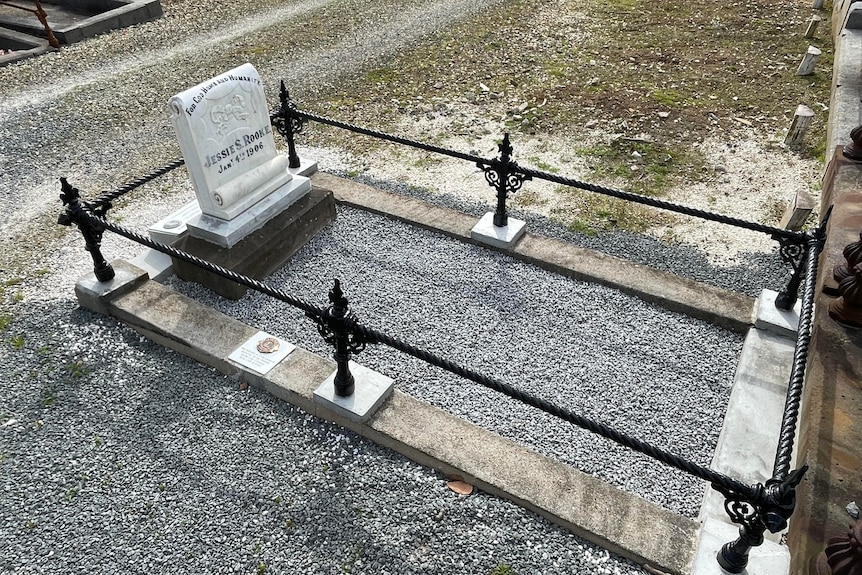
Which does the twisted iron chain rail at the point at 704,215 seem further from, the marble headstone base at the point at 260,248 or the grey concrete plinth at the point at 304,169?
the grey concrete plinth at the point at 304,169

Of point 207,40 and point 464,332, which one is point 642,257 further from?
point 207,40

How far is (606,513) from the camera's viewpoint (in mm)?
3598

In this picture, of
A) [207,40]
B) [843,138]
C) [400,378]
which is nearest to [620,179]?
[843,138]

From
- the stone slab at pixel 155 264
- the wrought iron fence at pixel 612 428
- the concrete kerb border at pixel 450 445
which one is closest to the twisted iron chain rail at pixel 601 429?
the wrought iron fence at pixel 612 428

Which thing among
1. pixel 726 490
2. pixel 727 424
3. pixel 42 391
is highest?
pixel 726 490

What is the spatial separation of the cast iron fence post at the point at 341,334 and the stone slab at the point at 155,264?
251 cm

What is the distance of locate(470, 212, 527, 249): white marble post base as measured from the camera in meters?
5.94

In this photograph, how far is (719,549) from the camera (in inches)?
132

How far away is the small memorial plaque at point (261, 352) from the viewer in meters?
4.50

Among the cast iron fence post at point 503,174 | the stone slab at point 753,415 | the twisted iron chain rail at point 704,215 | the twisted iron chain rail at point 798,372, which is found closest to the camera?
the twisted iron chain rail at point 798,372

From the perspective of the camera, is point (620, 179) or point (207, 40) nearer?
point (620, 179)

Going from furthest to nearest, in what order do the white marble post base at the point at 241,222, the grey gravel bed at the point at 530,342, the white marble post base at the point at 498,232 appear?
the white marble post base at the point at 498,232 → the white marble post base at the point at 241,222 → the grey gravel bed at the point at 530,342

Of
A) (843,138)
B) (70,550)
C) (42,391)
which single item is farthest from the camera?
(843,138)

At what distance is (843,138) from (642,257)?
350 centimetres
